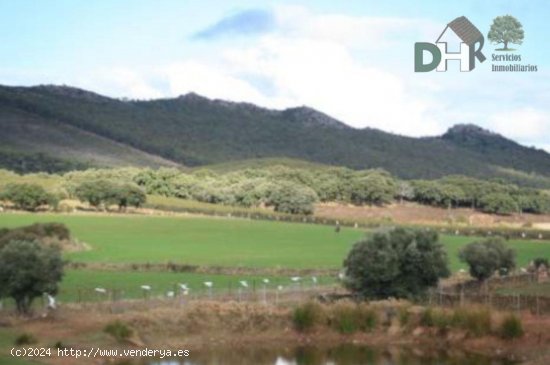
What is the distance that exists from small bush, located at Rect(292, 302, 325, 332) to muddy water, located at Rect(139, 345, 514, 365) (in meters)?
1.98

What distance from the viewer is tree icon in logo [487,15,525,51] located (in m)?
72.2

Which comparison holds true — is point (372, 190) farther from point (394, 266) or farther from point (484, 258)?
point (394, 266)

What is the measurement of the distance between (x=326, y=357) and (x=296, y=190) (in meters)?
99.6

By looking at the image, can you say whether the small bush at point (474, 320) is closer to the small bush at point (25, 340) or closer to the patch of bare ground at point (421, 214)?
the small bush at point (25, 340)

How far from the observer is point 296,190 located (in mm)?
140000

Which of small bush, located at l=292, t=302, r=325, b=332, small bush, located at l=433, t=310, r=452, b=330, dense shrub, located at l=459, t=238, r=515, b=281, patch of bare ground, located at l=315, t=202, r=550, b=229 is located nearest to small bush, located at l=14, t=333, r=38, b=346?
small bush, located at l=292, t=302, r=325, b=332

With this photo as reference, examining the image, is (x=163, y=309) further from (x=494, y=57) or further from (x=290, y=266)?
(x=494, y=57)

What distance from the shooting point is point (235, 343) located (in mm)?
43750

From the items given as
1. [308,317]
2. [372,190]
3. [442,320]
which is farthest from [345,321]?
[372,190]

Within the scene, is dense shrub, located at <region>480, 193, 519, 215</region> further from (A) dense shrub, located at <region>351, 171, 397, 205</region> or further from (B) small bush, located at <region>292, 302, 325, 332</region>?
(B) small bush, located at <region>292, 302, 325, 332</region>

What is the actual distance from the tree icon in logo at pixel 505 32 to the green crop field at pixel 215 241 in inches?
649

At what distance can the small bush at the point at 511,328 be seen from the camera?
42.2 m

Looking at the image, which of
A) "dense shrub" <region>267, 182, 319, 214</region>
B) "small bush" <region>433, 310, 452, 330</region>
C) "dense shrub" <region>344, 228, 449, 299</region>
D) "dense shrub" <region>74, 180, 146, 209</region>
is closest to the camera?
"small bush" <region>433, 310, 452, 330</region>

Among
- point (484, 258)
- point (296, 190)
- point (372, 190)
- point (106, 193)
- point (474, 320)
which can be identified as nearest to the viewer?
point (474, 320)
